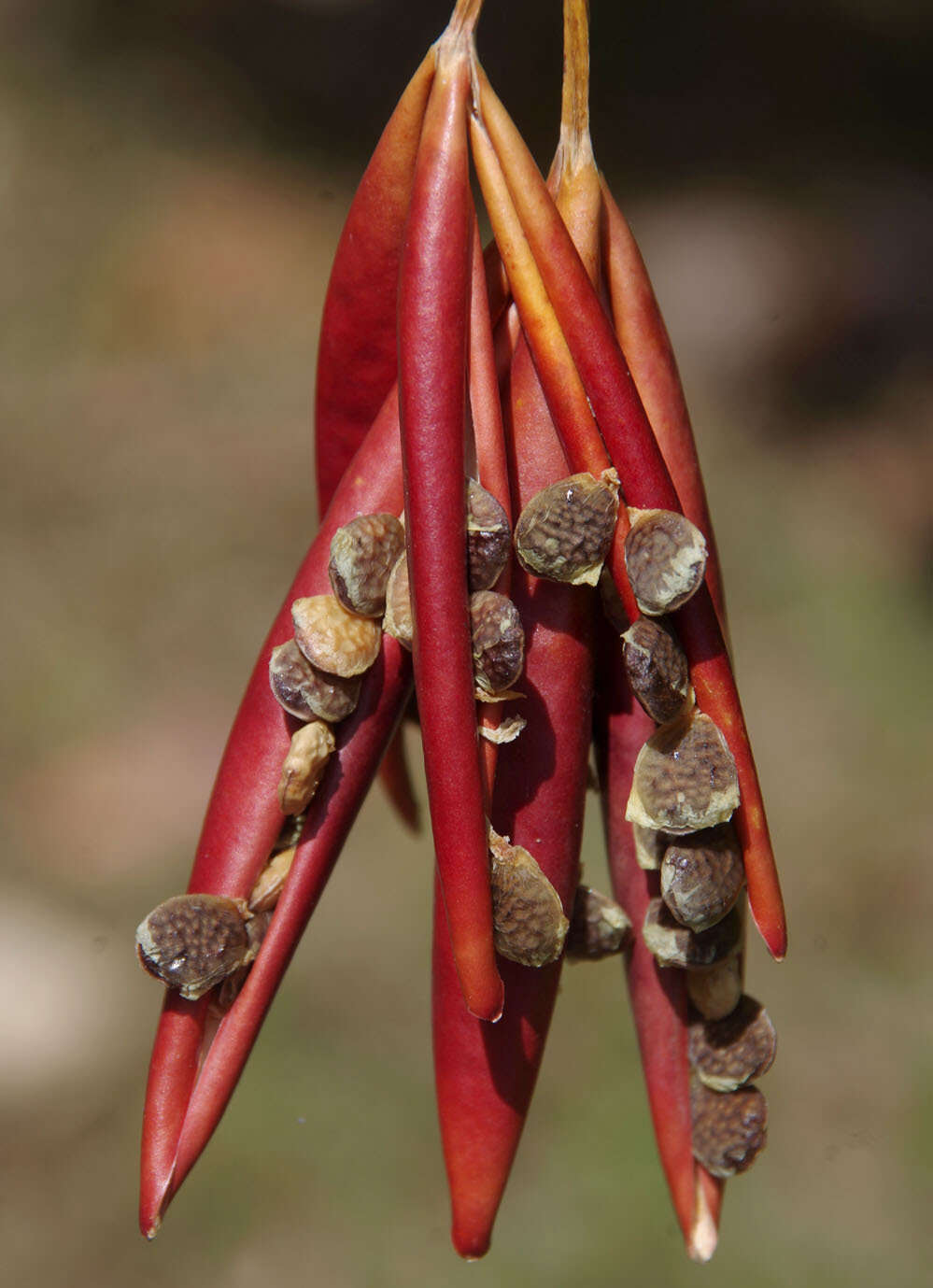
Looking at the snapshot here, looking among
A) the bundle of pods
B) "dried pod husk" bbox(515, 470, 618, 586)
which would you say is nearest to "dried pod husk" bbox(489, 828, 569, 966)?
the bundle of pods

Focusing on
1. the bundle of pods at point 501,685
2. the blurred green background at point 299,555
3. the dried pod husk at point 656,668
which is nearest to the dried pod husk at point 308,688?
the bundle of pods at point 501,685

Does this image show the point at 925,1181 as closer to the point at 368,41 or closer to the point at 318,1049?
the point at 318,1049

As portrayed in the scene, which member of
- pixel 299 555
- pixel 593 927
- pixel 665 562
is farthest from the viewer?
pixel 299 555

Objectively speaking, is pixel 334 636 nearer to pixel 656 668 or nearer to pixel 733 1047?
pixel 656 668

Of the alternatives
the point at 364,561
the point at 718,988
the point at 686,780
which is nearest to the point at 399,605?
the point at 364,561

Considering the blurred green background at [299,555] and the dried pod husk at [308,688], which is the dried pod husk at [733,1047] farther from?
the blurred green background at [299,555]

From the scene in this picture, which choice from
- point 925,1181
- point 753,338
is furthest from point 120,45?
point 925,1181

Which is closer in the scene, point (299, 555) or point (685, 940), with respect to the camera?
point (685, 940)
